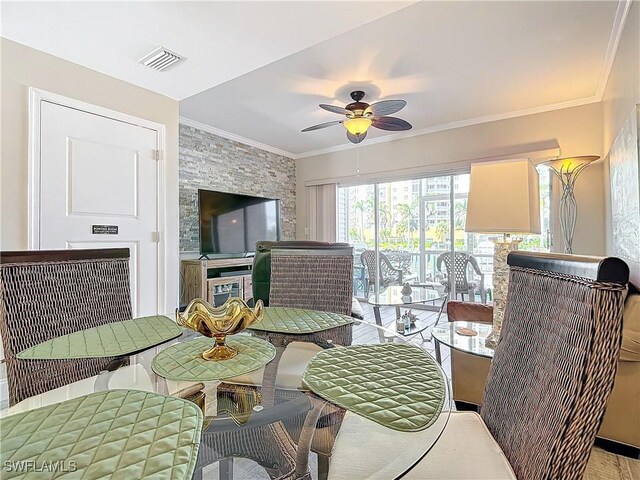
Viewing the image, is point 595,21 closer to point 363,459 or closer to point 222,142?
point 363,459

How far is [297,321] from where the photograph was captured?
1446 mm

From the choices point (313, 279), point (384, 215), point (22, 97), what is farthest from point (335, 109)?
point (384, 215)

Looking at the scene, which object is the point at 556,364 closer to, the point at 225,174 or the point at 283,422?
the point at 283,422

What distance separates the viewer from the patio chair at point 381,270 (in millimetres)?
5617

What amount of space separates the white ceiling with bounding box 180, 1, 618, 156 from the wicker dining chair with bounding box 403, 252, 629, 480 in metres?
2.19

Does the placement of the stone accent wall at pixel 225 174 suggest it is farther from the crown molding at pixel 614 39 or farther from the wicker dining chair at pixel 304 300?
the crown molding at pixel 614 39

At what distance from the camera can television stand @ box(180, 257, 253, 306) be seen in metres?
4.11

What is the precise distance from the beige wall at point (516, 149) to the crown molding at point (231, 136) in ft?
3.14

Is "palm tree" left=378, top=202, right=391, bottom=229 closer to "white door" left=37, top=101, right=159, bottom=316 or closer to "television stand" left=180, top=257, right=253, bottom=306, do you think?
"television stand" left=180, top=257, right=253, bottom=306

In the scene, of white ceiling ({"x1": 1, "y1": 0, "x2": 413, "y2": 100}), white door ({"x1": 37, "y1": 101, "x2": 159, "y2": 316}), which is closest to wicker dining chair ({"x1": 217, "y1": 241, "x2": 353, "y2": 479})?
white door ({"x1": 37, "y1": 101, "x2": 159, "y2": 316})

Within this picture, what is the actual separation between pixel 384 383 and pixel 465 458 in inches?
11.2

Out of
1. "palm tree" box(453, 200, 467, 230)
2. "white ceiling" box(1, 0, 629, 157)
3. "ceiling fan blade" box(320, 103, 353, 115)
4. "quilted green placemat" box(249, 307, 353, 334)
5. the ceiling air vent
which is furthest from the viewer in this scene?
"palm tree" box(453, 200, 467, 230)

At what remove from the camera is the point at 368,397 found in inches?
31.9

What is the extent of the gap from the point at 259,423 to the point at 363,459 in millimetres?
354
